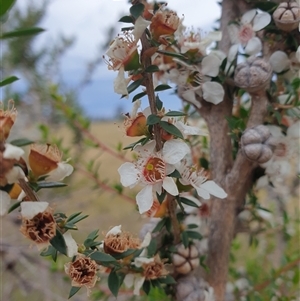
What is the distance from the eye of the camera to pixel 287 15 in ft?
1.48

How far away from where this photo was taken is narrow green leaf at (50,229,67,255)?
0.33 metres

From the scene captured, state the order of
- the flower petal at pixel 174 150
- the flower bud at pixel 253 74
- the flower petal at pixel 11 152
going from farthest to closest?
the flower bud at pixel 253 74, the flower petal at pixel 174 150, the flower petal at pixel 11 152

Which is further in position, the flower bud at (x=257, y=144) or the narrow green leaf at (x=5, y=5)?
the flower bud at (x=257, y=144)

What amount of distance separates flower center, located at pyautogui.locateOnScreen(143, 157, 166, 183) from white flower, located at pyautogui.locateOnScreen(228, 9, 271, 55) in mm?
208

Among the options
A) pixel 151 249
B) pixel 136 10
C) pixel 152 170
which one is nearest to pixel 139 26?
pixel 136 10

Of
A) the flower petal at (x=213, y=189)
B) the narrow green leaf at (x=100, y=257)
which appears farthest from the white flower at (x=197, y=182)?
the narrow green leaf at (x=100, y=257)

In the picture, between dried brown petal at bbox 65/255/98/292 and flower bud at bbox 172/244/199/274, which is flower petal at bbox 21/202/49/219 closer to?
dried brown petal at bbox 65/255/98/292

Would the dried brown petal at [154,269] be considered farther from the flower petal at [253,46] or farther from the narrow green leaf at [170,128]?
the flower petal at [253,46]

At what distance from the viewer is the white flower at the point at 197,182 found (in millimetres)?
413

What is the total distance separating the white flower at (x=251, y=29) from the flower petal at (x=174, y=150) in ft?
0.65

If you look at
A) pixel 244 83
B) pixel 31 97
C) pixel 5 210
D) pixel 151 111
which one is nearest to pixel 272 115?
pixel 244 83

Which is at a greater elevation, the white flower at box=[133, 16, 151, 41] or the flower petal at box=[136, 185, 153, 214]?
the white flower at box=[133, 16, 151, 41]

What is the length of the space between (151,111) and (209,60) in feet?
0.49

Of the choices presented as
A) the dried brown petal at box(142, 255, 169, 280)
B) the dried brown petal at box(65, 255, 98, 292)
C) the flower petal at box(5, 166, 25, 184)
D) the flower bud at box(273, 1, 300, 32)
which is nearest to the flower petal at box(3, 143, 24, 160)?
the flower petal at box(5, 166, 25, 184)
